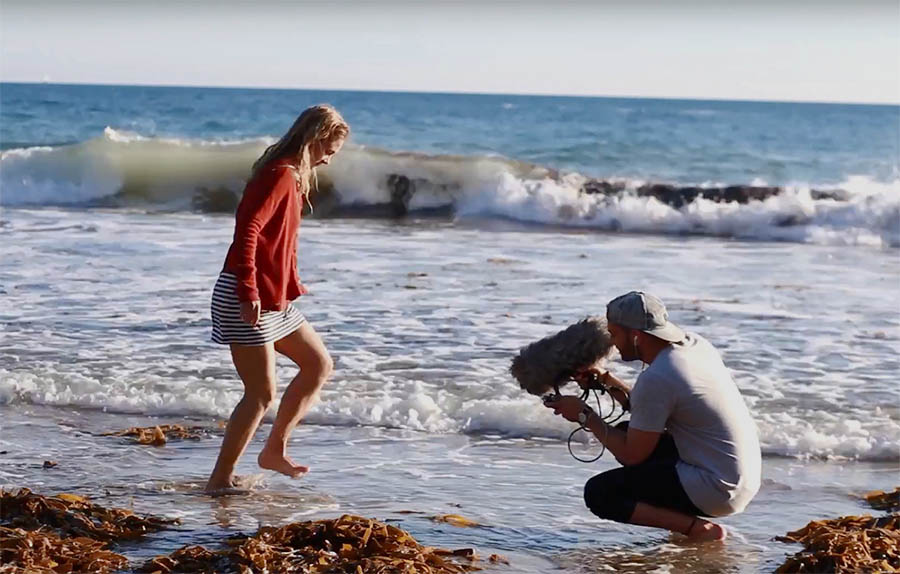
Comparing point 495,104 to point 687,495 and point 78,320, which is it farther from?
point 687,495

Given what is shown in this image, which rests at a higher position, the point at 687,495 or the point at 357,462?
the point at 687,495

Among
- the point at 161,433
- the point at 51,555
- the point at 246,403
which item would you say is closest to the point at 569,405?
the point at 246,403

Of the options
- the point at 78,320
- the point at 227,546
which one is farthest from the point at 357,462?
the point at 78,320

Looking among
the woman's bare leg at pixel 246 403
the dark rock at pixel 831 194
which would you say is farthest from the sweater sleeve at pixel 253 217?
the dark rock at pixel 831 194

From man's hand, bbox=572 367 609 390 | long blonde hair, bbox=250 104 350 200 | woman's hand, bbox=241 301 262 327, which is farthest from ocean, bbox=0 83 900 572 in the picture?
long blonde hair, bbox=250 104 350 200

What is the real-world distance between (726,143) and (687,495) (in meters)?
34.1

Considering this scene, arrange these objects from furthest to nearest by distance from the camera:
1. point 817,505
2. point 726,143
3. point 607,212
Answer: point 726,143, point 607,212, point 817,505

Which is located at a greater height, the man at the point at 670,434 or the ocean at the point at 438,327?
the man at the point at 670,434

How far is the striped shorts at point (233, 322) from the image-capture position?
5.34 m

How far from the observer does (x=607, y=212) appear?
19.2 meters

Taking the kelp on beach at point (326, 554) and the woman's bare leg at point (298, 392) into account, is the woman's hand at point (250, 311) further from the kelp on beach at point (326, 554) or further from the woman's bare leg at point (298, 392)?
the kelp on beach at point (326, 554)

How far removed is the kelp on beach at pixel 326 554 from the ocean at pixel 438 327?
10.1 inches

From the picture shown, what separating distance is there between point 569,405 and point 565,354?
0.20 m

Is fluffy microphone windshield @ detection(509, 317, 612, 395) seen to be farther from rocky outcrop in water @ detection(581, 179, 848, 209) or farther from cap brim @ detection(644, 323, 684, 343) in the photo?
rocky outcrop in water @ detection(581, 179, 848, 209)
